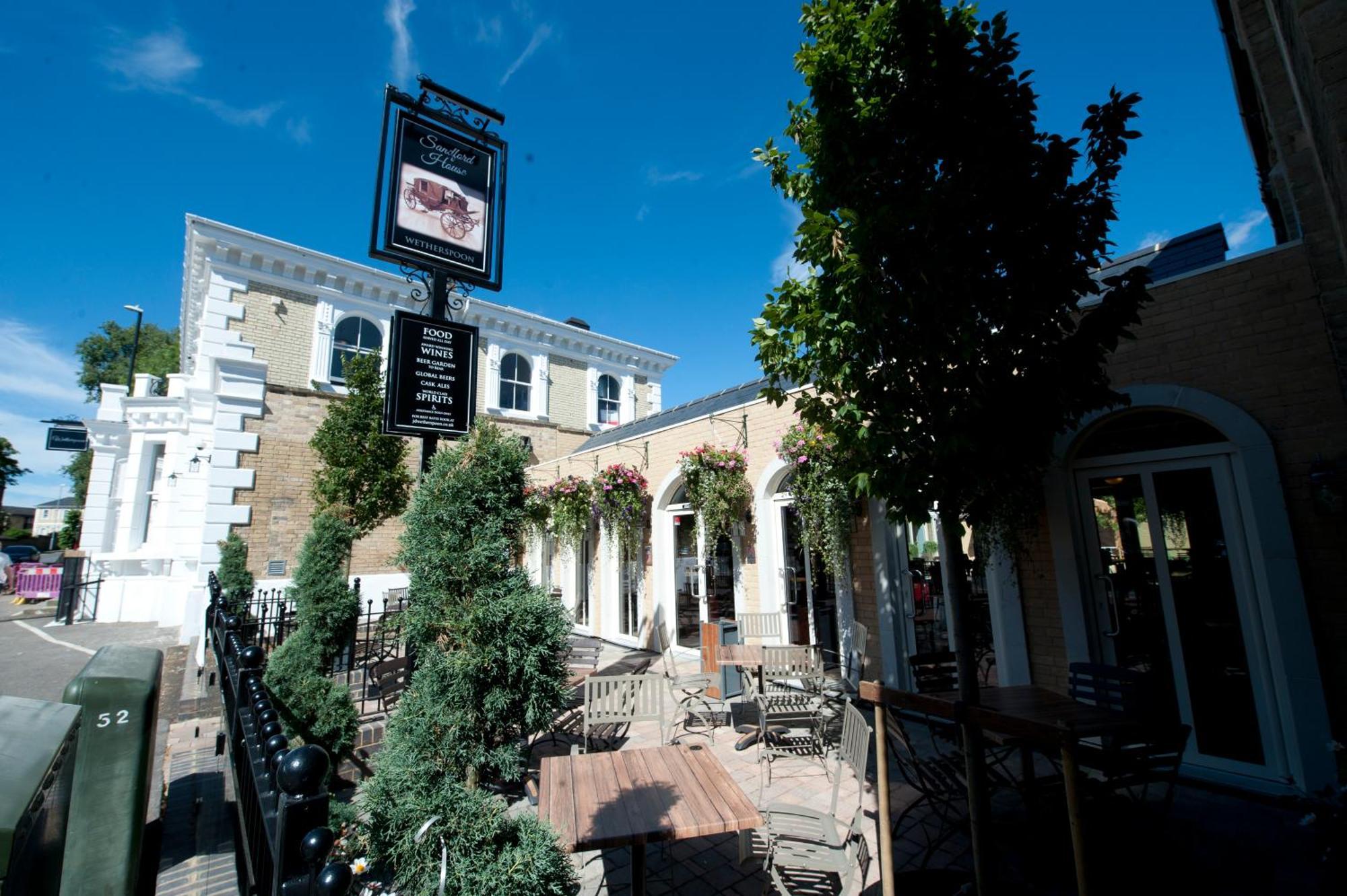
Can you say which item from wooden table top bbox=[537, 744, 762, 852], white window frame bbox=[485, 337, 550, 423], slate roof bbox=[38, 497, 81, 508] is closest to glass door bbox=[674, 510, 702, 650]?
wooden table top bbox=[537, 744, 762, 852]

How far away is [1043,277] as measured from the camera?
2.83 m

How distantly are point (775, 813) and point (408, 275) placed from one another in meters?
5.71

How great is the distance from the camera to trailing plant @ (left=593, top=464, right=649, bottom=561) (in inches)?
379

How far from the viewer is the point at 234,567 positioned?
11023mm

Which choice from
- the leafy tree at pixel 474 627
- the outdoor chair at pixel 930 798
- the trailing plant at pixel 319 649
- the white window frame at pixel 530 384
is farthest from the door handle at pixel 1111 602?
the white window frame at pixel 530 384

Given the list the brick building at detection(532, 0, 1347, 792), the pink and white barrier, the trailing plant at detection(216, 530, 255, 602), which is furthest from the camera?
the pink and white barrier

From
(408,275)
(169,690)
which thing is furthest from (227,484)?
(408,275)

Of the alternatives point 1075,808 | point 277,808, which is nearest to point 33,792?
point 277,808

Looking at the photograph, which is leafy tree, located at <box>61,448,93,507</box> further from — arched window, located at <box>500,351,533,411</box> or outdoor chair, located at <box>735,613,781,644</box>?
outdoor chair, located at <box>735,613,781,644</box>

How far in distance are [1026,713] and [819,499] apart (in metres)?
3.35

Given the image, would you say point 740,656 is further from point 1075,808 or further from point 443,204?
point 443,204

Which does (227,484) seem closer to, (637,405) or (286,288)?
(286,288)

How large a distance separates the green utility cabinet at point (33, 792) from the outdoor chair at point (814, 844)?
260 centimetres

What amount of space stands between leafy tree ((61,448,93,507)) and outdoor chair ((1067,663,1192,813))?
1873 inches
